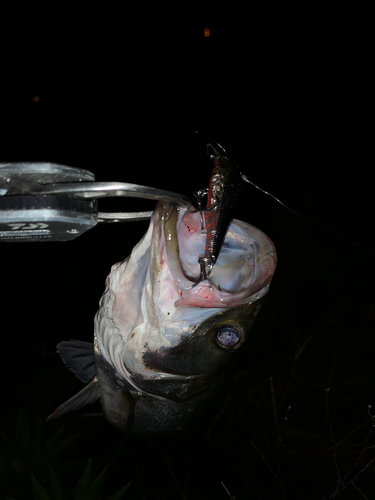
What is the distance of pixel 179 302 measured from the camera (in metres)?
1.39

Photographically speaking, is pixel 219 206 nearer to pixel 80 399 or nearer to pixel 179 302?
pixel 179 302

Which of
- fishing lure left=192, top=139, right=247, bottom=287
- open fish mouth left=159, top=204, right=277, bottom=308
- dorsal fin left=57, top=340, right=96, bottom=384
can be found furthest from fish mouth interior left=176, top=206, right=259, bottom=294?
dorsal fin left=57, top=340, right=96, bottom=384

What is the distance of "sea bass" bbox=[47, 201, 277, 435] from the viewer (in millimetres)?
1354

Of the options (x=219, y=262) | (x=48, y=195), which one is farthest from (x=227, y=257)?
(x=48, y=195)

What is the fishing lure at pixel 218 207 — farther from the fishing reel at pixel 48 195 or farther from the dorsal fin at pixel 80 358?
the dorsal fin at pixel 80 358

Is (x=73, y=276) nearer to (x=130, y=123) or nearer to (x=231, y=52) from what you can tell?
(x=130, y=123)

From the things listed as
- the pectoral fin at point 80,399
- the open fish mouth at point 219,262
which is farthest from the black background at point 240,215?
the open fish mouth at point 219,262

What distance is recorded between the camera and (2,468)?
3072mm

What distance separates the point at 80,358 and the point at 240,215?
2596 millimetres

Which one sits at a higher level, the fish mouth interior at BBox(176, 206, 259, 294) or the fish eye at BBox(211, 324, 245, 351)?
the fish mouth interior at BBox(176, 206, 259, 294)

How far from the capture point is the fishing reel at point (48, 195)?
92cm

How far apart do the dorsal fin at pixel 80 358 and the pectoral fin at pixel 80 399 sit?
0.27ft

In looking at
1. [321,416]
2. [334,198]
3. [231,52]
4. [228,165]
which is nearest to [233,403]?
[321,416]

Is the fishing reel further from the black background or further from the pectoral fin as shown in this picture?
the black background
